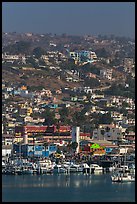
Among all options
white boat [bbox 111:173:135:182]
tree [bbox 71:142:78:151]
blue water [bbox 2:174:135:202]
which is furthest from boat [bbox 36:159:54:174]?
tree [bbox 71:142:78:151]

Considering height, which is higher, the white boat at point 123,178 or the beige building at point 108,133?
the beige building at point 108,133

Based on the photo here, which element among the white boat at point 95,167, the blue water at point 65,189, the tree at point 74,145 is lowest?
the blue water at point 65,189

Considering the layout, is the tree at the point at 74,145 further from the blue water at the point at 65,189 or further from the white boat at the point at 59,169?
the blue water at the point at 65,189

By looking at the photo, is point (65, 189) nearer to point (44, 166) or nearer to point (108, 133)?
point (44, 166)

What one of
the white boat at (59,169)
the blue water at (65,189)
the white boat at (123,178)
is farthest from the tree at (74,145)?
the white boat at (123,178)

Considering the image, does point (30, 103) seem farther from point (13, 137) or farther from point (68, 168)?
point (68, 168)

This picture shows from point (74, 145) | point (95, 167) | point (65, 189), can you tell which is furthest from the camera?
point (74, 145)

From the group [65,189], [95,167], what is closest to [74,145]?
[95,167]

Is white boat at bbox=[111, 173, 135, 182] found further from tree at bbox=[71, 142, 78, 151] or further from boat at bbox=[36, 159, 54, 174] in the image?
tree at bbox=[71, 142, 78, 151]

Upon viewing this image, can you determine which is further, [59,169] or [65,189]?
[59,169]

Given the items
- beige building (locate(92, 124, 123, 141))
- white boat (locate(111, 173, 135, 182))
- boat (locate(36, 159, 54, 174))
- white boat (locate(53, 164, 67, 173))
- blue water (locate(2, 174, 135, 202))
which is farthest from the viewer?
beige building (locate(92, 124, 123, 141))
